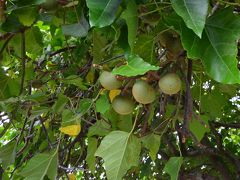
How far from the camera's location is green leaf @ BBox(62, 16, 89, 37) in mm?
1149

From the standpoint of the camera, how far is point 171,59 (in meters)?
1.02

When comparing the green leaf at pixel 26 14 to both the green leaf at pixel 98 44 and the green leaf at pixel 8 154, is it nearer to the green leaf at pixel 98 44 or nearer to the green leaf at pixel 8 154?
the green leaf at pixel 98 44

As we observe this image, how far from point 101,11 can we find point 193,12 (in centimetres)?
17

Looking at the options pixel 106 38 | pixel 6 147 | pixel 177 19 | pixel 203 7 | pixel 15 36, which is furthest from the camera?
pixel 6 147

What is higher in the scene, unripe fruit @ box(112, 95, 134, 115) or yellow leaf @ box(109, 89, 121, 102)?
unripe fruit @ box(112, 95, 134, 115)

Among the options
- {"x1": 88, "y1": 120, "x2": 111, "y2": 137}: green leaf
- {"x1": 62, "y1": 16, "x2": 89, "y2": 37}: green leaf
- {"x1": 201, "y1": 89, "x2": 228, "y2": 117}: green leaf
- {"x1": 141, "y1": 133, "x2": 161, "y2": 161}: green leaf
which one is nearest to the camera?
{"x1": 62, "y1": 16, "x2": 89, "y2": 37}: green leaf

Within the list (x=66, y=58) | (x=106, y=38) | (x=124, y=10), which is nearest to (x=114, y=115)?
(x=106, y=38)

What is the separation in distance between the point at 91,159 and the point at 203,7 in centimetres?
95

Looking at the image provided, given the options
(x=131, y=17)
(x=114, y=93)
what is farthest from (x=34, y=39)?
(x=131, y=17)

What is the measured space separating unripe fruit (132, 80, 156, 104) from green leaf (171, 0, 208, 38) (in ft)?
0.74

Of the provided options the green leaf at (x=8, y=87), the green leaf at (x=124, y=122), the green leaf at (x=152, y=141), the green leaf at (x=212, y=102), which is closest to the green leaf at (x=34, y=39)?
the green leaf at (x=8, y=87)

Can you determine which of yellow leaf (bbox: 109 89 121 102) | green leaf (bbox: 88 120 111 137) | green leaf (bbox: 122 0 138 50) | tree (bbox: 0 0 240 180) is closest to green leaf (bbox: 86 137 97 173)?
tree (bbox: 0 0 240 180)

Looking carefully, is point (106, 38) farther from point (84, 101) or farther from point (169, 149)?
point (169, 149)

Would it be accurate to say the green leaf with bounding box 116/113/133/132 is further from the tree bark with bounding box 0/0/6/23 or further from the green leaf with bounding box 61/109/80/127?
the tree bark with bounding box 0/0/6/23
